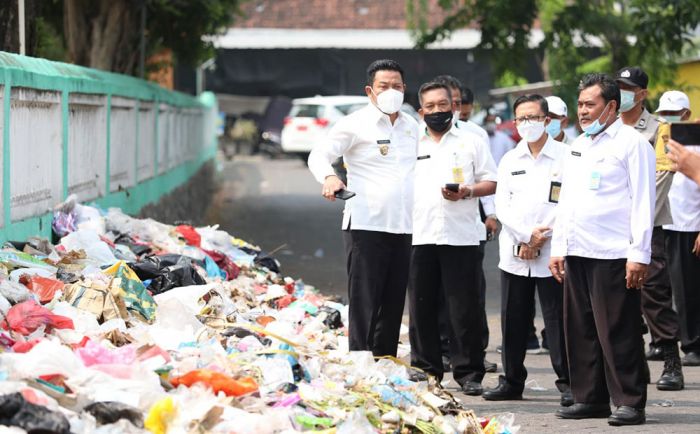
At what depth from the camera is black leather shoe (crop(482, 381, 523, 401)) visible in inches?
321

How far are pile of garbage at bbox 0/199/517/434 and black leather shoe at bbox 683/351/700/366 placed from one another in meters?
2.54

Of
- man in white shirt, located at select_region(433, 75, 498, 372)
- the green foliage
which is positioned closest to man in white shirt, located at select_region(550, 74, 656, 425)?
man in white shirt, located at select_region(433, 75, 498, 372)

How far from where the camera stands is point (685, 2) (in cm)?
1745

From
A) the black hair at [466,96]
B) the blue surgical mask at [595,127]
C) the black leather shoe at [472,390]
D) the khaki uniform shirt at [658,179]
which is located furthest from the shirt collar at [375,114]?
the black hair at [466,96]

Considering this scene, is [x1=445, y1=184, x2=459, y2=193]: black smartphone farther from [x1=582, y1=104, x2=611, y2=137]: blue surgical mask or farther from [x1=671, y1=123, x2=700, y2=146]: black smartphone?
[x1=671, y1=123, x2=700, y2=146]: black smartphone

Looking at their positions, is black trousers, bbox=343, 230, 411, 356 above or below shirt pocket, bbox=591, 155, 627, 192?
below

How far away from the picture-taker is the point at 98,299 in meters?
7.93

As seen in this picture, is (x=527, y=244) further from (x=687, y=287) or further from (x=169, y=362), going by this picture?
(x=169, y=362)

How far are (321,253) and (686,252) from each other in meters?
7.63

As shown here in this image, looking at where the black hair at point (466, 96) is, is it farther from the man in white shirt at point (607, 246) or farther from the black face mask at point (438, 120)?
the man in white shirt at point (607, 246)

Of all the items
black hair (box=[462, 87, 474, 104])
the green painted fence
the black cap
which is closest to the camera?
the black cap

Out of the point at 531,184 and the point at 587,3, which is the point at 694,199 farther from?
the point at 587,3

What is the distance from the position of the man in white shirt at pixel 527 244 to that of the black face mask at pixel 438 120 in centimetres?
43

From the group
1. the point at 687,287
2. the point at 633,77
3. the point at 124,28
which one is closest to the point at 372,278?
the point at 633,77
